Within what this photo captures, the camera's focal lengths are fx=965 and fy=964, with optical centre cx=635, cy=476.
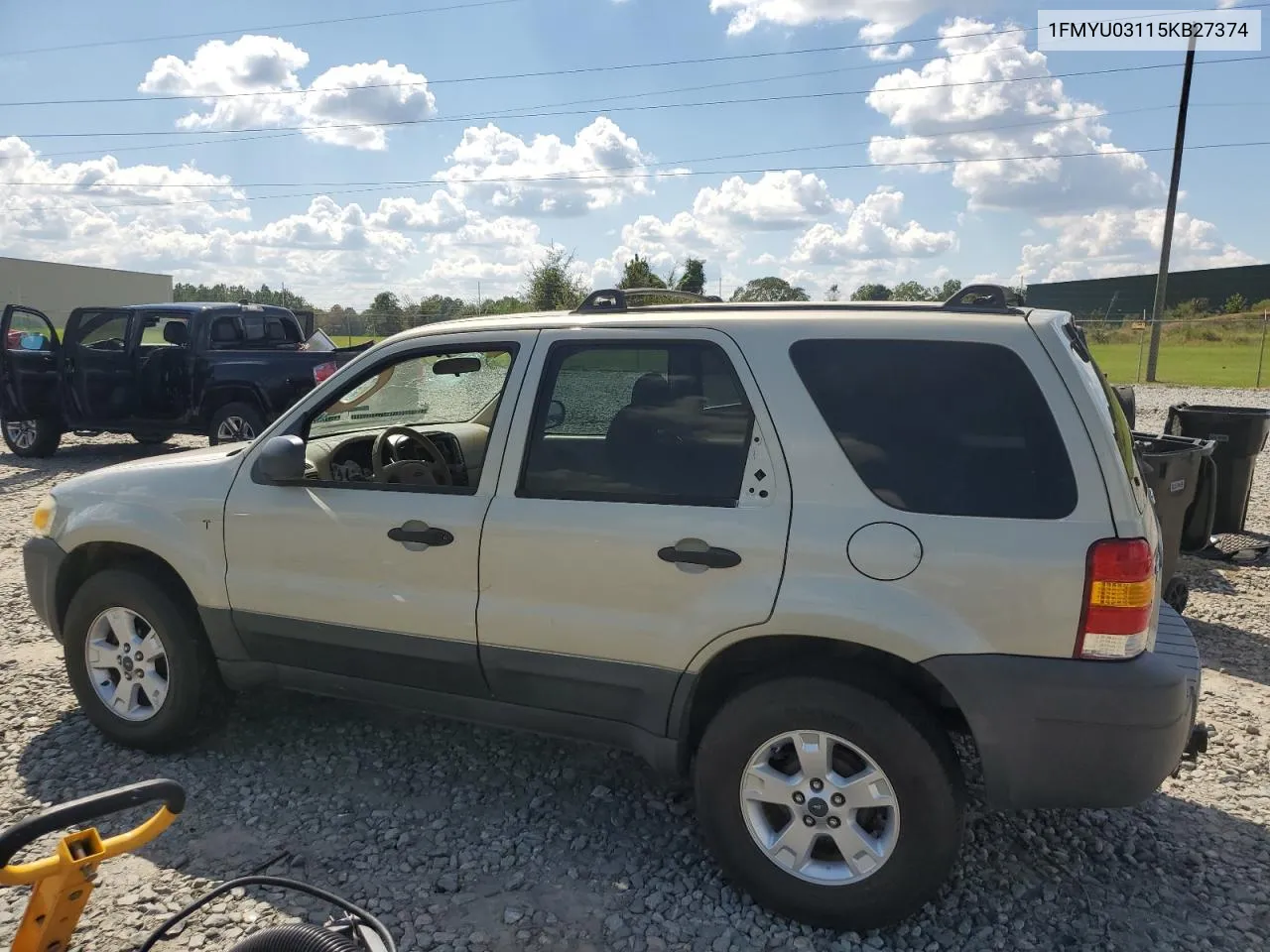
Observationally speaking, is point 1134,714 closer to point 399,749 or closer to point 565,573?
point 565,573

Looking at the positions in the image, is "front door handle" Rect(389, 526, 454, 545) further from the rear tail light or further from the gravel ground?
the rear tail light

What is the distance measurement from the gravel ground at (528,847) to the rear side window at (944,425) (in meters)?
1.35

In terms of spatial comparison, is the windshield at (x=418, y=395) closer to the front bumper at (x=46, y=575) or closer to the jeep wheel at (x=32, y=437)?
the front bumper at (x=46, y=575)

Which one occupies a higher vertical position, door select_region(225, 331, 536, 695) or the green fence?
the green fence

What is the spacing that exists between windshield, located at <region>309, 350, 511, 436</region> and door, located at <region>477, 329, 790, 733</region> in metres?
0.36

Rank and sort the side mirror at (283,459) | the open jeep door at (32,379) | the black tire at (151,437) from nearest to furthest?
the side mirror at (283,459), the black tire at (151,437), the open jeep door at (32,379)

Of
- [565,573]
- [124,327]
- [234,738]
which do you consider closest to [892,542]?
[565,573]

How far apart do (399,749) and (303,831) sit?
2.28 feet

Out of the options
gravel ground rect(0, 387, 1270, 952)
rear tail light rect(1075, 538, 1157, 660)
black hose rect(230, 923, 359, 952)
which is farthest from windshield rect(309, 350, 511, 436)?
rear tail light rect(1075, 538, 1157, 660)

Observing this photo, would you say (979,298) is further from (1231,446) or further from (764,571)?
(1231,446)

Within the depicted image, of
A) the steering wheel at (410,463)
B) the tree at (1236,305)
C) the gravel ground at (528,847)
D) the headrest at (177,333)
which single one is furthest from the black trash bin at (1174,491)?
the tree at (1236,305)

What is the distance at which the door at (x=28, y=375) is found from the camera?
1201 cm

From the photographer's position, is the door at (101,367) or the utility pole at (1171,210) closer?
the door at (101,367)

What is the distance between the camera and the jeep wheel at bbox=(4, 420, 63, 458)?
40.4 feet
